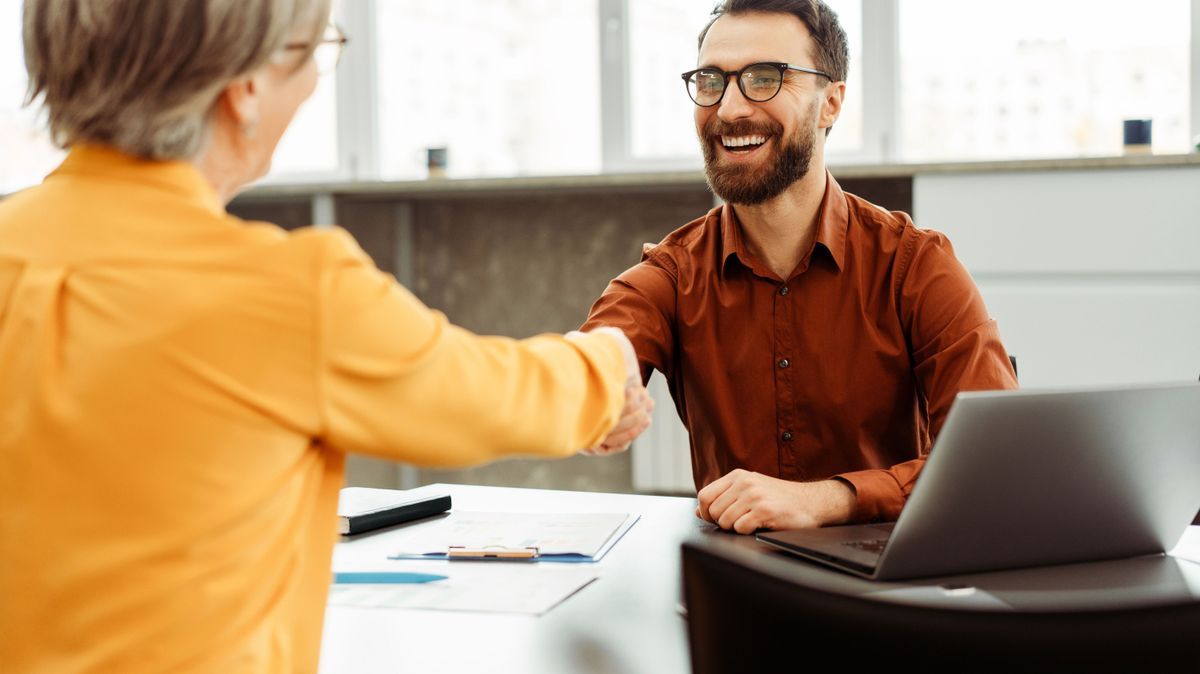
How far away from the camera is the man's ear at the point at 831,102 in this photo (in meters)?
2.05

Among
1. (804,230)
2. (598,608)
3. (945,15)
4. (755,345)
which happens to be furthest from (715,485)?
(945,15)

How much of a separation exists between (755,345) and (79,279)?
4.13 ft

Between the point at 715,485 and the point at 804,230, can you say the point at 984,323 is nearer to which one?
the point at 804,230

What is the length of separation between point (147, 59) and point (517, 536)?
2.39 ft

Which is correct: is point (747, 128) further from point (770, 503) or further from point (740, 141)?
point (770, 503)

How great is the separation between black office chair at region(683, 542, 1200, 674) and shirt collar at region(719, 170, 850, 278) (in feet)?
4.37

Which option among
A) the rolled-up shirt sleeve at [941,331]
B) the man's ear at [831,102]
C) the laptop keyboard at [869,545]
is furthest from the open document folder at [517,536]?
the man's ear at [831,102]

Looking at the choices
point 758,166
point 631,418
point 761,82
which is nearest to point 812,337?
point 758,166

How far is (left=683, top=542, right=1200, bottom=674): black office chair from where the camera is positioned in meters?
0.50

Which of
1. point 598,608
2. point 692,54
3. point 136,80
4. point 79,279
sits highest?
point 692,54

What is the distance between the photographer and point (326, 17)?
33.2 inches

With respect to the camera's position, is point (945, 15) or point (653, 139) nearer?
point (945, 15)

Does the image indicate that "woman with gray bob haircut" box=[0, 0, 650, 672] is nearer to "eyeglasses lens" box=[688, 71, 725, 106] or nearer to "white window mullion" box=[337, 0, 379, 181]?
"eyeglasses lens" box=[688, 71, 725, 106]

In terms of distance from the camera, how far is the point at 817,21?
2006 millimetres
